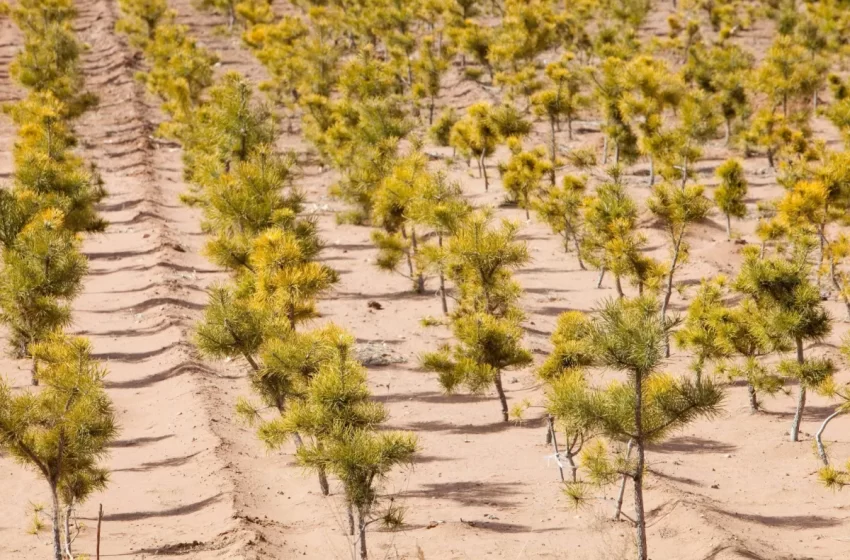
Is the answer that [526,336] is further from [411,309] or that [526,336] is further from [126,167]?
[126,167]

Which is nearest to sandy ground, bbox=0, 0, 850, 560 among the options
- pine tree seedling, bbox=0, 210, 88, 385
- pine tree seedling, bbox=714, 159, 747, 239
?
pine tree seedling, bbox=714, 159, 747, 239

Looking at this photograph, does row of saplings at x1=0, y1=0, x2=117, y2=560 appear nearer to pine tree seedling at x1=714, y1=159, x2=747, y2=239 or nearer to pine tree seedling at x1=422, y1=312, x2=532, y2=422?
pine tree seedling at x1=422, y1=312, x2=532, y2=422

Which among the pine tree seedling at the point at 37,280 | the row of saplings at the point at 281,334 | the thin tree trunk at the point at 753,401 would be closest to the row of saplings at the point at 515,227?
the thin tree trunk at the point at 753,401

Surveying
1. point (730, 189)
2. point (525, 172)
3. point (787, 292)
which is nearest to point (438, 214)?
point (525, 172)

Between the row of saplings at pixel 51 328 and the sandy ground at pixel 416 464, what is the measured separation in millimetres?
1247

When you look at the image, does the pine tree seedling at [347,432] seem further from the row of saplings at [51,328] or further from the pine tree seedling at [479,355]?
the pine tree seedling at [479,355]

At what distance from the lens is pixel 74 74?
5100 cm

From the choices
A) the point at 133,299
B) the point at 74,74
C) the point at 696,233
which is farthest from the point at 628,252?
the point at 74,74

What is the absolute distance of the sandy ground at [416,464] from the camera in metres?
17.5

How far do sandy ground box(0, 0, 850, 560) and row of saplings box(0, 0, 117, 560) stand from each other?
4.09 feet

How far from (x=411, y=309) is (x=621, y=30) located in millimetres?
32872

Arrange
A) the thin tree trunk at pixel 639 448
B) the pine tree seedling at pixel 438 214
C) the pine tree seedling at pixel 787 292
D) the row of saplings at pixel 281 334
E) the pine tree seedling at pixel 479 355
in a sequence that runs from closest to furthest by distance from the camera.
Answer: the thin tree trunk at pixel 639 448
the row of saplings at pixel 281 334
the pine tree seedling at pixel 787 292
the pine tree seedling at pixel 479 355
the pine tree seedling at pixel 438 214

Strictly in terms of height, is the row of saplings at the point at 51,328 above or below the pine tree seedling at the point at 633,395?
below

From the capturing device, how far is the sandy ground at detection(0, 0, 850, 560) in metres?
17.5
